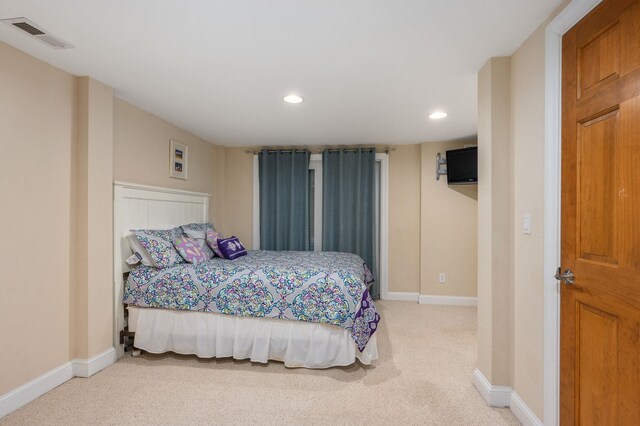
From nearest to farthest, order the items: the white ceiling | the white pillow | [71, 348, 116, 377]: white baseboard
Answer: the white ceiling, [71, 348, 116, 377]: white baseboard, the white pillow

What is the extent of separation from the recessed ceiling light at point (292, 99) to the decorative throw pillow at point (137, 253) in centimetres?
187

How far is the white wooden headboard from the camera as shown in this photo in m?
2.70

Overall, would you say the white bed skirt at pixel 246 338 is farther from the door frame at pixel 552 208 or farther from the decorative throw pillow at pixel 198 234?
the door frame at pixel 552 208

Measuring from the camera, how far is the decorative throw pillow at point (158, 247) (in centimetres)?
278

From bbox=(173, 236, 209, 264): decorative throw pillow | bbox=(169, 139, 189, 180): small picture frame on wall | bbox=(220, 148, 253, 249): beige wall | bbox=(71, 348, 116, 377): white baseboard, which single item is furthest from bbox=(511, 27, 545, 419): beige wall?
bbox=(220, 148, 253, 249): beige wall

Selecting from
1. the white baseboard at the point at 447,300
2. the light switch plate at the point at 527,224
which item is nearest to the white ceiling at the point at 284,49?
the light switch plate at the point at 527,224

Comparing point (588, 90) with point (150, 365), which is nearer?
point (588, 90)

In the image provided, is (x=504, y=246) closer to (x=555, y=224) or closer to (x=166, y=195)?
(x=555, y=224)

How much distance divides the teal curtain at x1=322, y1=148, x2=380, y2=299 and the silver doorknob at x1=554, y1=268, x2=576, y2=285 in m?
3.03

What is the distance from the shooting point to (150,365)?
2.62 m

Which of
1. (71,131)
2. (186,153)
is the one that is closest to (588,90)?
(71,131)

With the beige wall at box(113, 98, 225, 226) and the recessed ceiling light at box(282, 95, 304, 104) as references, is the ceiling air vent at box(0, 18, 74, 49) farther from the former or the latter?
the recessed ceiling light at box(282, 95, 304, 104)

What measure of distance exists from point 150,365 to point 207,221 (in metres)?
2.06

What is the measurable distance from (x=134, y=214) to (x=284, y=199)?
2.16 m
